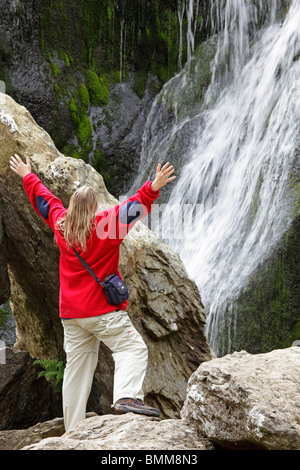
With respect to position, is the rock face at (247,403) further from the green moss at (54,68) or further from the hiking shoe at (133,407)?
the green moss at (54,68)

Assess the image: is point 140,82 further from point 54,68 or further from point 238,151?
point 238,151

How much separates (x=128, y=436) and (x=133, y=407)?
870 millimetres

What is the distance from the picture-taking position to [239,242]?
8.82 meters

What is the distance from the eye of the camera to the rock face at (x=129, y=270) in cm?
534

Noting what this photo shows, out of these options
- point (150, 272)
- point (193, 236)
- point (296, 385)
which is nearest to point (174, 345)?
point (150, 272)

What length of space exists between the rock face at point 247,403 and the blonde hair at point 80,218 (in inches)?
53.1

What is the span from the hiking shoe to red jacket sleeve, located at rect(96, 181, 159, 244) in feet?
3.66

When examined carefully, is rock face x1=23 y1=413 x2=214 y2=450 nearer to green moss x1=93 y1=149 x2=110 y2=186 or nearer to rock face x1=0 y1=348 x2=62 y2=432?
rock face x1=0 y1=348 x2=62 y2=432

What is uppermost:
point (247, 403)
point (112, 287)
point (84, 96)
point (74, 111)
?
point (84, 96)

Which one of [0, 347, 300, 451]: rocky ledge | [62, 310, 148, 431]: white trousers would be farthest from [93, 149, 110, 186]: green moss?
[0, 347, 300, 451]: rocky ledge

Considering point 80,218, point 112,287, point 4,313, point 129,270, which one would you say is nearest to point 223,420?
point 112,287

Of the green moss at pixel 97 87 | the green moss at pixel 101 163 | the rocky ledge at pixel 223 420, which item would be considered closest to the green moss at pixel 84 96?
the green moss at pixel 97 87

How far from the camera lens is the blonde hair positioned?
3.92m

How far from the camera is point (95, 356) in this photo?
430cm
